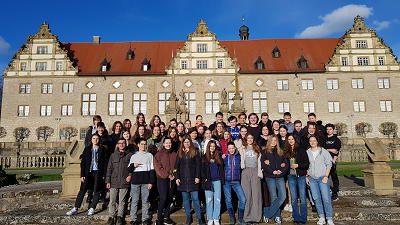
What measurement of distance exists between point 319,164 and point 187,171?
2598 mm

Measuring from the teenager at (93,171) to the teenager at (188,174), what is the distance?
173 centimetres

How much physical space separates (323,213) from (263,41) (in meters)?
30.4

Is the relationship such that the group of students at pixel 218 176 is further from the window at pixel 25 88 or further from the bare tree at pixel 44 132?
the window at pixel 25 88

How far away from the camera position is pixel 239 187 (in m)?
5.52

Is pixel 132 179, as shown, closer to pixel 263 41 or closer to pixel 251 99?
pixel 251 99

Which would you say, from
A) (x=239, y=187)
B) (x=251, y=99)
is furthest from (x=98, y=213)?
(x=251, y=99)

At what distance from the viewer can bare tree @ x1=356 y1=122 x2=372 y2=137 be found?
1105 inches

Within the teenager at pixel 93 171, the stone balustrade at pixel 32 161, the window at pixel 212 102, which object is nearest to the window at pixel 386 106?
the window at pixel 212 102

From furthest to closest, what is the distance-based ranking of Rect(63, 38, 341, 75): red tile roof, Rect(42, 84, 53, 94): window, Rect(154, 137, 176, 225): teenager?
1. Rect(63, 38, 341, 75): red tile roof
2. Rect(42, 84, 53, 94): window
3. Rect(154, 137, 176, 225): teenager

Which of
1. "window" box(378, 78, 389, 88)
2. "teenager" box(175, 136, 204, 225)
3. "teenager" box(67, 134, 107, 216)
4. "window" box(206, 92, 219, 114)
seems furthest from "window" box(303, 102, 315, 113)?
"teenager" box(67, 134, 107, 216)

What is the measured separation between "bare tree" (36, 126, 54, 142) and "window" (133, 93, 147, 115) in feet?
28.6

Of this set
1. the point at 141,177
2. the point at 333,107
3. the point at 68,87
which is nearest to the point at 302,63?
the point at 333,107

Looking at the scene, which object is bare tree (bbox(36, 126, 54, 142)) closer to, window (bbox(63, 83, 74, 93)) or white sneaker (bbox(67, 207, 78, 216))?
window (bbox(63, 83, 74, 93))

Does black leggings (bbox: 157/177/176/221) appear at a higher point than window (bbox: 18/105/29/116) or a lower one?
lower
